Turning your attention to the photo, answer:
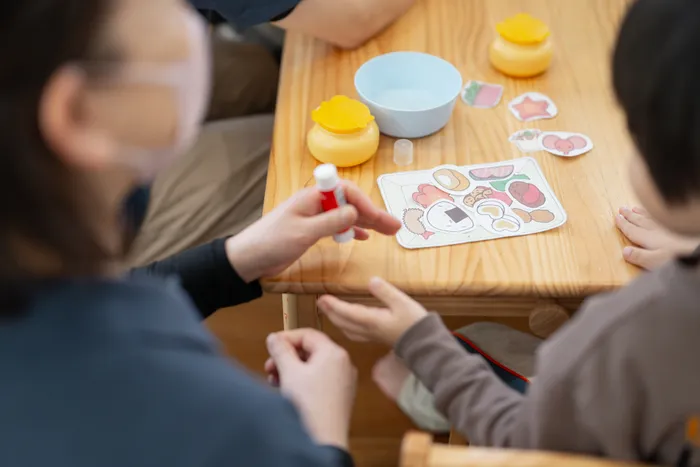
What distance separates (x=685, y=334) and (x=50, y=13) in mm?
534

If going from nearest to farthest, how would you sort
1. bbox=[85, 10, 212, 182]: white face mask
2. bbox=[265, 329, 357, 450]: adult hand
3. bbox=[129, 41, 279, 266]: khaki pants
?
bbox=[85, 10, 212, 182]: white face mask, bbox=[265, 329, 357, 450]: adult hand, bbox=[129, 41, 279, 266]: khaki pants

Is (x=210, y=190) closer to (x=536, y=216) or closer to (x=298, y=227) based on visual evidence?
(x=298, y=227)

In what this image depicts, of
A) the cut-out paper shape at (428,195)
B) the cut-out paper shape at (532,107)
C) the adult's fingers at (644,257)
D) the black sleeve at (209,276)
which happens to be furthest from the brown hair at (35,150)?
the cut-out paper shape at (532,107)

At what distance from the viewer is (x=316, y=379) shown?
0.83 metres

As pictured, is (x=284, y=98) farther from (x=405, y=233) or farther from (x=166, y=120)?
(x=166, y=120)

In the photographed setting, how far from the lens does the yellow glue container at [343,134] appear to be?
990 millimetres

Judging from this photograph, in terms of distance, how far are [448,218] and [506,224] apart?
0.24 feet

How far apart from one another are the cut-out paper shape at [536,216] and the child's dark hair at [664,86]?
32 cm

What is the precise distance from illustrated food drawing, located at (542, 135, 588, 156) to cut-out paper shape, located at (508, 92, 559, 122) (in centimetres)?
5

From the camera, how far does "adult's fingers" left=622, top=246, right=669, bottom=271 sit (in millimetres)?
863

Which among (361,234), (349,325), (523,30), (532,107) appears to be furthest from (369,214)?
(523,30)

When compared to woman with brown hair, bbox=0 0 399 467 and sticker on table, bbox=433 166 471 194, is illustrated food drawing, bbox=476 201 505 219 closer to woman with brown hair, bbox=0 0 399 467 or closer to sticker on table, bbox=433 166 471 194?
sticker on table, bbox=433 166 471 194

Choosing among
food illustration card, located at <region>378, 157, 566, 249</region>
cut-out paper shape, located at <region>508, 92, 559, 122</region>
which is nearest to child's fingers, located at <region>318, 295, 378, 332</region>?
food illustration card, located at <region>378, 157, 566, 249</region>

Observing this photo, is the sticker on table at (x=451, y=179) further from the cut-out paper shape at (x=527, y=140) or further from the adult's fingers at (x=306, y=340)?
the adult's fingers at (x=306, y=340)
